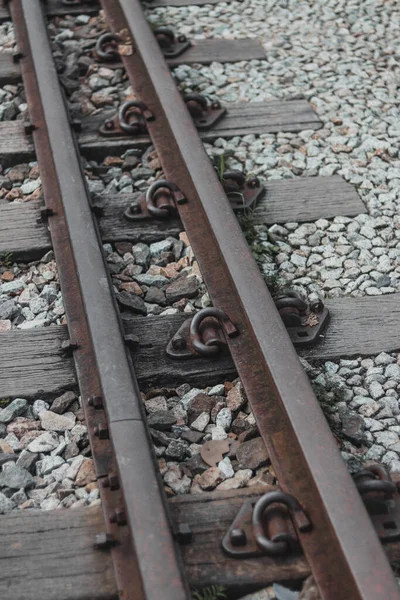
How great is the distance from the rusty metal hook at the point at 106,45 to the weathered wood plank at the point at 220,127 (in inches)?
24.7

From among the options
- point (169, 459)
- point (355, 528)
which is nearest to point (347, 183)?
point (169, 459)

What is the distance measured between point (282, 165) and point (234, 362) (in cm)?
160

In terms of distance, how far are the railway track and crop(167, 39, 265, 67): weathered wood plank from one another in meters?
0.45

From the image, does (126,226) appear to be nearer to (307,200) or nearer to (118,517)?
(307,200)

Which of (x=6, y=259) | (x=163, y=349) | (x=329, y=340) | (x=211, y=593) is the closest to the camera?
(x=211, y=593)

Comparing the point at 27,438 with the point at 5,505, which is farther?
the point at 27,438

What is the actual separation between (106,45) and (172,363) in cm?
271

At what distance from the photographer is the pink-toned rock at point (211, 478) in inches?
113

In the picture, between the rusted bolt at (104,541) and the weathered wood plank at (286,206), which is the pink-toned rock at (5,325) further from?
the rusted bolt at (104,541)

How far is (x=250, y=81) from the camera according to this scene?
525 centimetres

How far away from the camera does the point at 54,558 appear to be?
260cm

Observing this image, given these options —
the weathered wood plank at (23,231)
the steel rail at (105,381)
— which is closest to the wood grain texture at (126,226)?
the steel rail at (105,381)

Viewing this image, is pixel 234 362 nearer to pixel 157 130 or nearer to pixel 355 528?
pixel 355 528

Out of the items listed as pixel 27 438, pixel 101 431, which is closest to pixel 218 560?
pixel 101 431
